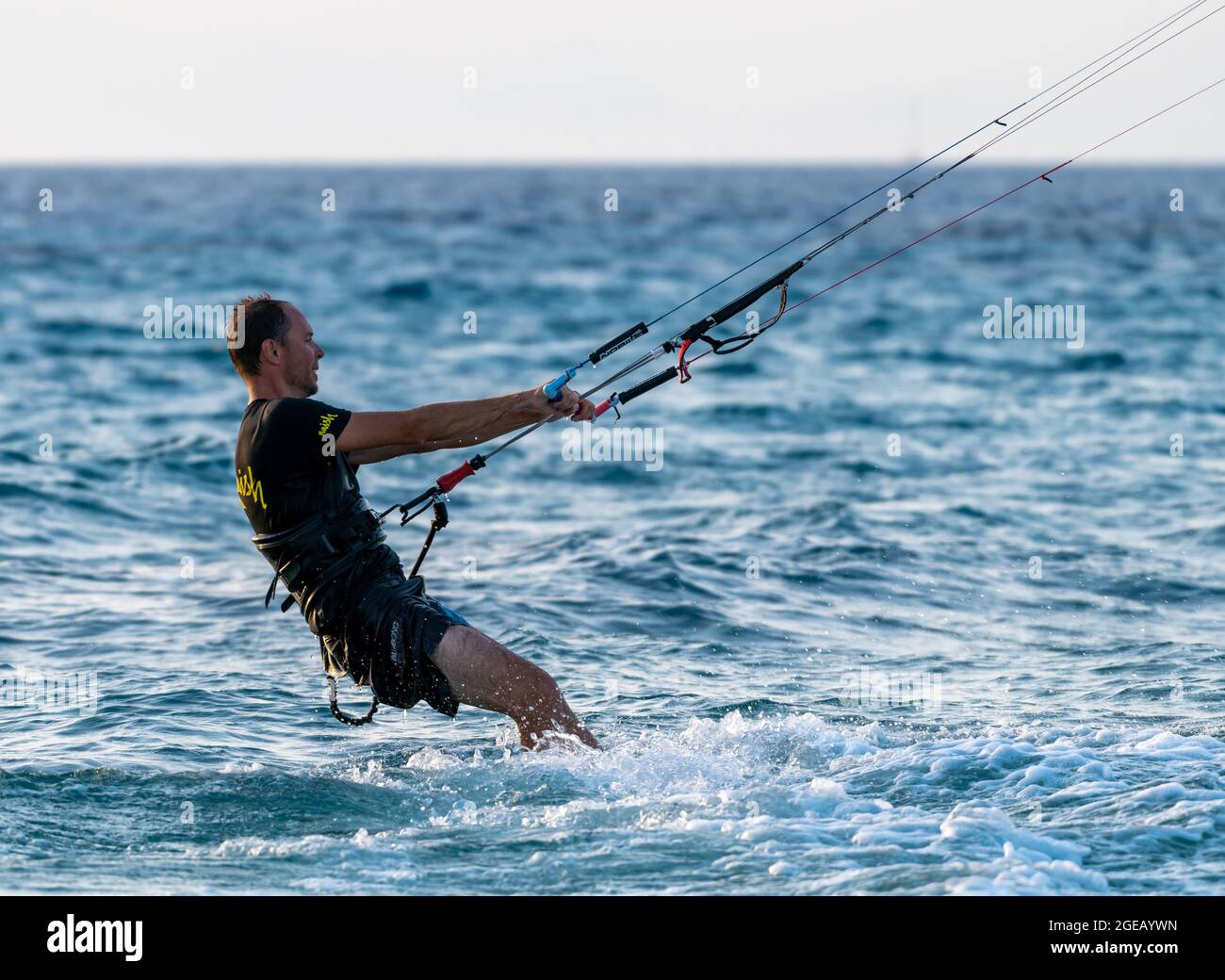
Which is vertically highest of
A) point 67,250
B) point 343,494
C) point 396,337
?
point 67,250

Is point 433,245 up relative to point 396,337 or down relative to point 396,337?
up

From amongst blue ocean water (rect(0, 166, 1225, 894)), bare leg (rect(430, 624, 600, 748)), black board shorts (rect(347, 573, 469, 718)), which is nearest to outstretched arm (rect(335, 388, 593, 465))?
black board shorts (rect(347, 573, 469, 718))

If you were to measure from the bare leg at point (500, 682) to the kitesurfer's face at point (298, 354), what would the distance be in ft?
4.38

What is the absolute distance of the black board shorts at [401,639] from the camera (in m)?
7.23

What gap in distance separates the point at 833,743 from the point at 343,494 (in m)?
2.70

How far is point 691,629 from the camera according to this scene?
35.9 ft

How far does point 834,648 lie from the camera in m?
10.5

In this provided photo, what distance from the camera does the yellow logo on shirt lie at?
7.17 metres

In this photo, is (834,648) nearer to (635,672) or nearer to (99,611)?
(635,672)
